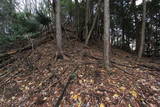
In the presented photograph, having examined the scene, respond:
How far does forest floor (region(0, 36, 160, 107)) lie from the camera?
268cm

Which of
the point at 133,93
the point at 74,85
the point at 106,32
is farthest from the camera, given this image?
the point at 106,32

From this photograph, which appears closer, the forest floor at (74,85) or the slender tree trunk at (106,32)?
the forest floor at (74,85)

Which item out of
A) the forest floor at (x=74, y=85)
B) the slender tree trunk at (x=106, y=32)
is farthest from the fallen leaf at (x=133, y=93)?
the slender tree trunk at (x=106, y=32)

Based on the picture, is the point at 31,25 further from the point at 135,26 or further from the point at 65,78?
the point at 135,26

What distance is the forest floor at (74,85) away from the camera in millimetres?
2678

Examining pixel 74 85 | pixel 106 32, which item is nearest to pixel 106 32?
pixel 106 32

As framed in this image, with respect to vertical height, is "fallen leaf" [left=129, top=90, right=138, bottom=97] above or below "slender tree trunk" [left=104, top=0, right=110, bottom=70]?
below

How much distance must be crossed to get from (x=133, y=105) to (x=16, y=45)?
678 centimetres

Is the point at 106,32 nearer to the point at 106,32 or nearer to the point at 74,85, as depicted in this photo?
the point at 106,32

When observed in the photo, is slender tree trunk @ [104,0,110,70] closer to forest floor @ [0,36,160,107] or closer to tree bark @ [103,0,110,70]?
tree bark @ [103,0,110,70]

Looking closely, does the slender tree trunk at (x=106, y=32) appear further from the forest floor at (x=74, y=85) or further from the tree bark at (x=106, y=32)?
the forest floor at (x=74, y=85)

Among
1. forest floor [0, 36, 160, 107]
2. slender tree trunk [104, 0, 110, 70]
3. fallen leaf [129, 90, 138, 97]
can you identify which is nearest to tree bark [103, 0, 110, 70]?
slender tree trunk [104, 0, 110, 70]

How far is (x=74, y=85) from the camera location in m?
3.23

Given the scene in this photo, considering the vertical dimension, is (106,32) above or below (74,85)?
above
